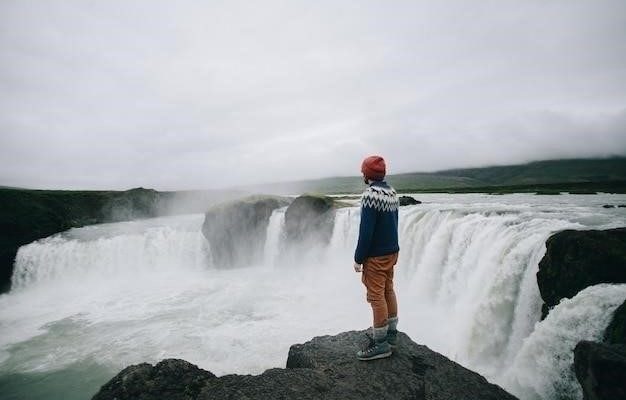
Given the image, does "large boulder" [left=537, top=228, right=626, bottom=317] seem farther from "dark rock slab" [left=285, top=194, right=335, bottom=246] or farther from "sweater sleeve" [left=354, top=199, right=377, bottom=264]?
"dark rock slab" [left=285, top=194, right=335, bottom=246]

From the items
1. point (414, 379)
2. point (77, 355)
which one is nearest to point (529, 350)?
point (414, 379)

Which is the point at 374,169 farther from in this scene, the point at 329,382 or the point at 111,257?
the point at 111,257

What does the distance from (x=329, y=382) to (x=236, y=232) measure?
84.1 feet

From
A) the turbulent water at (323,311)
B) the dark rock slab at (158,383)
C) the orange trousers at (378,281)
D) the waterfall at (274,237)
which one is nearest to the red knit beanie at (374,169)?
the orange trousers at (378,281)

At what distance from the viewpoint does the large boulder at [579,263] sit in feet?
24.5

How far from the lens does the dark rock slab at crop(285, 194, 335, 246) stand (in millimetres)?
24800

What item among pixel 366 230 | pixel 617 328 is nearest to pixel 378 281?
pixel 366 230

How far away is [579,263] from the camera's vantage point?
7844 millimetres

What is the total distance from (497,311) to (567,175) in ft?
693

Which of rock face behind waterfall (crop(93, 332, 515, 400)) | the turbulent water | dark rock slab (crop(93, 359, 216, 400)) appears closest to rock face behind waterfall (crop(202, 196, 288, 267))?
the turbulent water

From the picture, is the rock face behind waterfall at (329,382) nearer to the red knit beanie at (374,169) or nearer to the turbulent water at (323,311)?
the red knit beanie at (374,169)

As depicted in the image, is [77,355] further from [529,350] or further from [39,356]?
[529,350]

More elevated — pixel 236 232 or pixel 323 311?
pixel 236 232

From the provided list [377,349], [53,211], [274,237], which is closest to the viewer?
[377,349]
